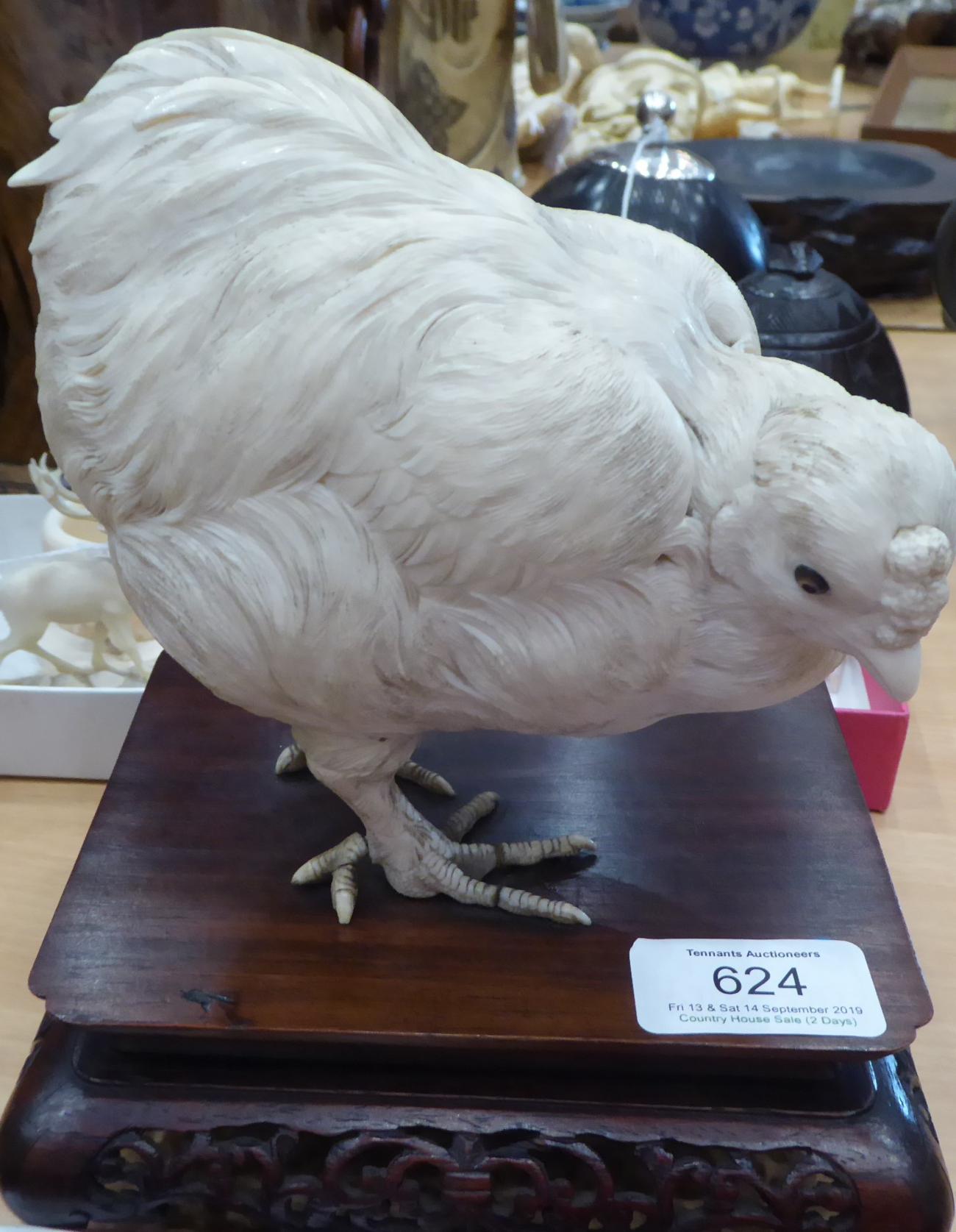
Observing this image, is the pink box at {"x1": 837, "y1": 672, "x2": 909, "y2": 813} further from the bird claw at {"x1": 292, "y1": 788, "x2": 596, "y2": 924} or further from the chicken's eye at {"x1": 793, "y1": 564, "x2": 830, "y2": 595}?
the chicken's eye at {"x1": 793, "y1": 564, "x2": 830, "y2": 595}

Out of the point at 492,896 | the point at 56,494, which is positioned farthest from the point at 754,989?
the point at 56,494

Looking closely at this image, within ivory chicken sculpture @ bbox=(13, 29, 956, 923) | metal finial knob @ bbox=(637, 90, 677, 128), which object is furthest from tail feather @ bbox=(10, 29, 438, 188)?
metal finial knob @ bbox=(637, 90, 677, 128)

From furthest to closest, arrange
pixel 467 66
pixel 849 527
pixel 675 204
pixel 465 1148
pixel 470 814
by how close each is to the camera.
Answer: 1. pixel 467 66
2. pixel 675 204
3. pixel 470 814
4. pixel 465 1148
5. pixel 849 527

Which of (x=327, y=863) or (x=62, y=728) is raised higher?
(x=327, y=863)

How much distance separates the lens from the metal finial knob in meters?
1.17

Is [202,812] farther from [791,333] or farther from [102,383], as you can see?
[791,333]

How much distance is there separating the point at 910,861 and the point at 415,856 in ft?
1.32

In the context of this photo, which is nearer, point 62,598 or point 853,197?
point 62,598

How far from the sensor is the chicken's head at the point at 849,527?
0.46 meters

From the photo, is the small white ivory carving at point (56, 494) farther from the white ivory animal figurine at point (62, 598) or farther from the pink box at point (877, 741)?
the pink box at point (877, 741)

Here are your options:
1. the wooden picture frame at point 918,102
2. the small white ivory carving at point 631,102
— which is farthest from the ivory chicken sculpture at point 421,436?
the wooden picture frame at point 918,102

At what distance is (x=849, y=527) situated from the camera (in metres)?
0.46

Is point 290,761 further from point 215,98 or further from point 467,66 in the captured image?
point 467,66

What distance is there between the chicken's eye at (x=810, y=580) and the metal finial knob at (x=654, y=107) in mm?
831
